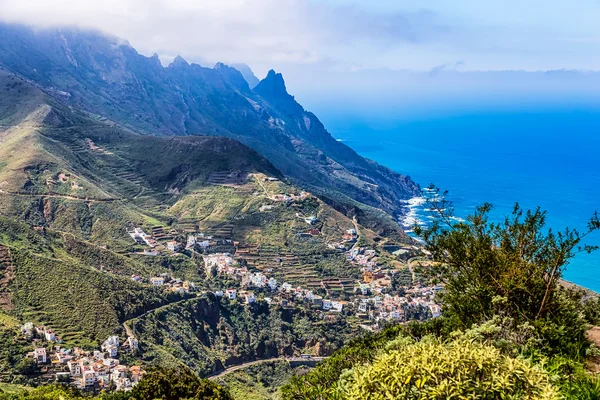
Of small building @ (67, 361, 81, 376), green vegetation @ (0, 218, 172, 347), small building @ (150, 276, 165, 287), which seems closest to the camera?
small building @ (67, 361, 81, 376)

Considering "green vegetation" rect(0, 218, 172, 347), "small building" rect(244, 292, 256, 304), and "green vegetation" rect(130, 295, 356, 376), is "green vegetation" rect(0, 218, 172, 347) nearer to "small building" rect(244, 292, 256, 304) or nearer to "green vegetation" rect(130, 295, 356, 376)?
"green vegetation" rect(130, 295, 356, 376)

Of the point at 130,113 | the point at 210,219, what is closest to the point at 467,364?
the point at 210,219

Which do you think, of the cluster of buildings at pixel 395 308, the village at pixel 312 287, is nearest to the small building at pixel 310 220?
the village at pixel 312 287

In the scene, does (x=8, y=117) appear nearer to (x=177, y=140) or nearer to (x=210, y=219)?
(x=177, y=140)

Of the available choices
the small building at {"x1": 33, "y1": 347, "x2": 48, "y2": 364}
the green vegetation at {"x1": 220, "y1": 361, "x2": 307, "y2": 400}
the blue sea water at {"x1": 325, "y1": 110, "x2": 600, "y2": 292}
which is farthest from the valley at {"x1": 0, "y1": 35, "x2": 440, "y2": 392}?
the blue sea water at {"x1": 325, "y1": 110, "x2": 600, "y2": 292}

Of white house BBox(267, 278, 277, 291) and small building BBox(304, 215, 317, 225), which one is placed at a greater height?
small building BBox(304, 215, 317, 225)

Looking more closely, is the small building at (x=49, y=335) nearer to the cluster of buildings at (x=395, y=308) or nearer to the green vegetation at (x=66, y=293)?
the green vegetation at (x=66, y=293)

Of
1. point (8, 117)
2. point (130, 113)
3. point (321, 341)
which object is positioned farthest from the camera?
point (130, 113)
